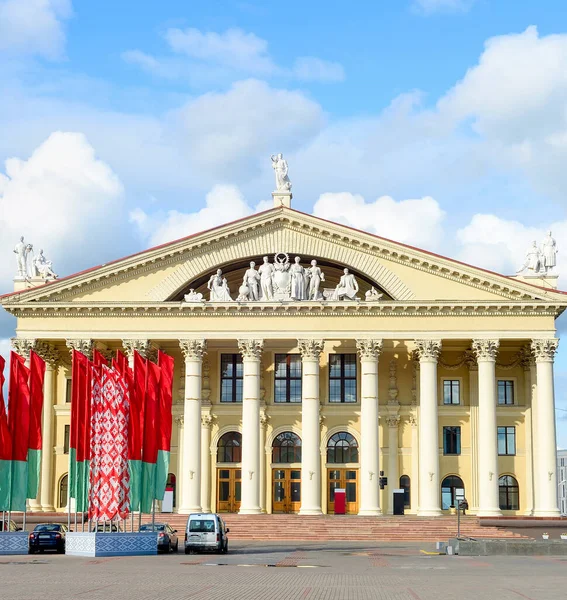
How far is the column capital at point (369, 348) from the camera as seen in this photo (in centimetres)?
5762

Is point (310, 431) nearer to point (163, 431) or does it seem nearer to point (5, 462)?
point (163, 431)

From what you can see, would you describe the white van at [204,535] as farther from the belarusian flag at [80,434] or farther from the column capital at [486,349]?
the column capital at [486,349]

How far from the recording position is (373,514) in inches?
2192

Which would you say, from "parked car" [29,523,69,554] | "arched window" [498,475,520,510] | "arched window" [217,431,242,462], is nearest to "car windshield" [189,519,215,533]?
"parked car" [29,523,69,554]

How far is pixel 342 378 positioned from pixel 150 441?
23956 mm

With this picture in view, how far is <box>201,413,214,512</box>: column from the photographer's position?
61188mm

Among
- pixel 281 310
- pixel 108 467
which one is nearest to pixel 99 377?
pixel 108 467

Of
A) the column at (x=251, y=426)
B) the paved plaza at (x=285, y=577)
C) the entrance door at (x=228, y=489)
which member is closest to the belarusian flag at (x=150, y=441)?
the paved plaza at (x=285, y=577)

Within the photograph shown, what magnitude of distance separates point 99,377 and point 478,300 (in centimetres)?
2518

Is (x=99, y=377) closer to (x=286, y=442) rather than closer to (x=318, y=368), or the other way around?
(x=318, y=368)

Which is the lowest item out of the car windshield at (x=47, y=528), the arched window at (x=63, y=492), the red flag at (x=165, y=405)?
the car windshield at (x=47, y=528)

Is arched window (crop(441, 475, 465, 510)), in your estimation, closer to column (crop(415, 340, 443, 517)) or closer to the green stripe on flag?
column (crop(415, 340, 443, 517))

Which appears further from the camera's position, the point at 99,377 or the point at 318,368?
the point at 318,368

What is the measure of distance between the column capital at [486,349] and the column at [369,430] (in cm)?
520
